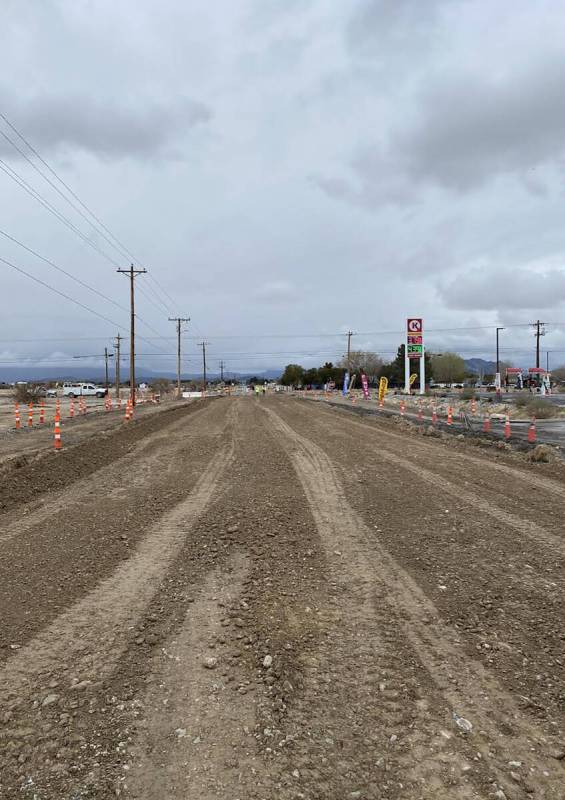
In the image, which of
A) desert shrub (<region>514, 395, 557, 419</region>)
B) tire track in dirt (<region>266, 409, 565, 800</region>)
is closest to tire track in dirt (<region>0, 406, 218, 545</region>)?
tire track in dirt (<region>266, 409, 565, 800</region>)

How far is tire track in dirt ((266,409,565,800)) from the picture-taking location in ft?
8.65

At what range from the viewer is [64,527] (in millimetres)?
7262

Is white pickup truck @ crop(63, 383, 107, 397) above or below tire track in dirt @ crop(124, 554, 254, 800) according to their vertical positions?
above

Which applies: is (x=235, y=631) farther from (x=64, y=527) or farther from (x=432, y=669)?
(x=64, y=527)

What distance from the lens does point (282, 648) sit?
3904 millimetres

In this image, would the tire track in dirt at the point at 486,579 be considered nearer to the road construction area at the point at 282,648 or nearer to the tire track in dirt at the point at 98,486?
the road construction area at the point at 282,648

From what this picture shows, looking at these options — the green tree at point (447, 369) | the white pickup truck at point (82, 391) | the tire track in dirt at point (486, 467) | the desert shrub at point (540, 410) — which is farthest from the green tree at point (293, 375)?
the tire track in dirt at point (486, 467)

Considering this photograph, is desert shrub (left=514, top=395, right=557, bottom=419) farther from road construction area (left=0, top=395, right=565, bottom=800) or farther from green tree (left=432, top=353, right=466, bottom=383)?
green tree (left=432, top=353, right=466, bottom=383)

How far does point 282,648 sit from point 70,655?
151cm

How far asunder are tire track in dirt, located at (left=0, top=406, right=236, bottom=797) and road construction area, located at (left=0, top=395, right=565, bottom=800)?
2 centimetres

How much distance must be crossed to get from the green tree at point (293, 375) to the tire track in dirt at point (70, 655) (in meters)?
159

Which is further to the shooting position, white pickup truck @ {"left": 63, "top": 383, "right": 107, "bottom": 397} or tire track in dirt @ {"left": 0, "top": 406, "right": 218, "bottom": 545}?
white pickup truck @ {"left": 63, "top": 383, "right": 107, "bottom": 397}

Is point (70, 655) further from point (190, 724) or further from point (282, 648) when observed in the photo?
point (282, 648)

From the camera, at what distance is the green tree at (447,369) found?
15600 cm
